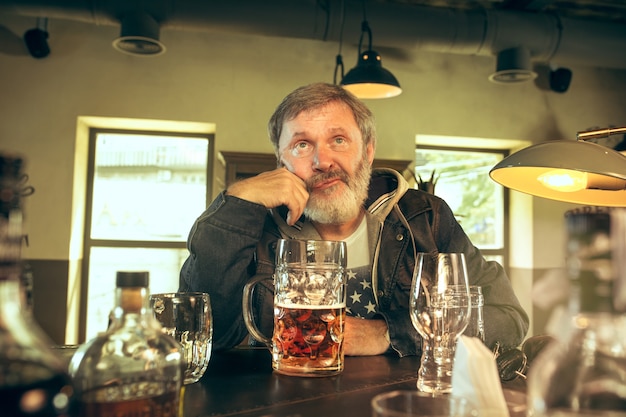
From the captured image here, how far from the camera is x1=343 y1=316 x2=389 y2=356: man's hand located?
1.26 metres

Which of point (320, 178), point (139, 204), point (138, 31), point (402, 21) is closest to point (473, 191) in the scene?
point (402, 21)

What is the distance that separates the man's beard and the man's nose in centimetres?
2

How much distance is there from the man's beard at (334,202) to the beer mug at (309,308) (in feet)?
2.34

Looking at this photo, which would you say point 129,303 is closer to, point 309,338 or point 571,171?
point 309,338

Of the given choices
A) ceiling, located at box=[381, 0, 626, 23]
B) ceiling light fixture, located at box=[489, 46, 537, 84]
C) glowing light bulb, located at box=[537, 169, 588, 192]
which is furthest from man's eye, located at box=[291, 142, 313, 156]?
ceiling, located at box=[381, 0, 626, 23]

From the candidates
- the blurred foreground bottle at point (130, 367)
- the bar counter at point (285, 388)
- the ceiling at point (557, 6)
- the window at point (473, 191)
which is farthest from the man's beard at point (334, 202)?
the window at point (473, 191)

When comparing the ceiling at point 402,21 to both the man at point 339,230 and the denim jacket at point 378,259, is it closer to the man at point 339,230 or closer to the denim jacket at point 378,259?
the man at point 339,230

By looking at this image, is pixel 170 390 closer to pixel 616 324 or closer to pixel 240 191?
pixel 616 324

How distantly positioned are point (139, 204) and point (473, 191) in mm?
3040

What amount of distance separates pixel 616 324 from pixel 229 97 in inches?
172

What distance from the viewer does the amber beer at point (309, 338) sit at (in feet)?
3.30

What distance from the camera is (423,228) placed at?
5.81 feet

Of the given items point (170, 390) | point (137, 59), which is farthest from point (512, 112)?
point (170, 390)

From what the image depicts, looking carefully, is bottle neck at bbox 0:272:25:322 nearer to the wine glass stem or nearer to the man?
the wine glass stem
